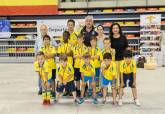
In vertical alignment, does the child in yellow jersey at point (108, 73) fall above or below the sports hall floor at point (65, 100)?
above

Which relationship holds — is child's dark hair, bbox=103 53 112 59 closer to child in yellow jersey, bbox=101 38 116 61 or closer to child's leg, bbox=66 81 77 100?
child in yellow jersey, bbox=101 38 116 61

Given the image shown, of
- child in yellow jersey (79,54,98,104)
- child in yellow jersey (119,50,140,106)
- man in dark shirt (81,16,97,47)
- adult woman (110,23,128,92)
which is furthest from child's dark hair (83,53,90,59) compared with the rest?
child in yellow jersey (119,50,140,106)

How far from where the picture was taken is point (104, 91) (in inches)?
278

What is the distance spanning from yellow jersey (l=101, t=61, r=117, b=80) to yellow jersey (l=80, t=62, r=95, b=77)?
0.20 m

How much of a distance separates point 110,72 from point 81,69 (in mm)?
558

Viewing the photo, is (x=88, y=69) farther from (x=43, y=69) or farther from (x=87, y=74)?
(x=43, y=69)

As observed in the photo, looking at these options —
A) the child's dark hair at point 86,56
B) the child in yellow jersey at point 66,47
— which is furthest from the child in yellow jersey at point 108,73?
the child in yellow jersey at point 66,47

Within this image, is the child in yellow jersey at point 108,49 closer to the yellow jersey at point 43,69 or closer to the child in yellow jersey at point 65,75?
the child in yellow jersey at point 65,75

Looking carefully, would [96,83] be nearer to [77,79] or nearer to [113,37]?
[77,79]

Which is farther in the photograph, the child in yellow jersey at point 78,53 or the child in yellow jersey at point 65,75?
the child in yellow jersey at point 78,53

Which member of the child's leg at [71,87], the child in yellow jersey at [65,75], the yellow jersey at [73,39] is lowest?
the child's leg at [71,87]

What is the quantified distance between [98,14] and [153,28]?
A: 144 inches

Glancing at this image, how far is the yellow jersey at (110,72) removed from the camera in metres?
6.97

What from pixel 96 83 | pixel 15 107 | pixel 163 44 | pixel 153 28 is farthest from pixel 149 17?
pixel 15 107
